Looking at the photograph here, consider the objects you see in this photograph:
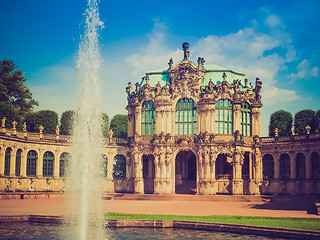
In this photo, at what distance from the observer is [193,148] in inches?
2477

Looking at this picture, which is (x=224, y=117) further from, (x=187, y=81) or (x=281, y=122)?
(x=281, y=122)

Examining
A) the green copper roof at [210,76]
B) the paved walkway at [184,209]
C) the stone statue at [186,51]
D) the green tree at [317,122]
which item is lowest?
the paved walkway at [184,209]

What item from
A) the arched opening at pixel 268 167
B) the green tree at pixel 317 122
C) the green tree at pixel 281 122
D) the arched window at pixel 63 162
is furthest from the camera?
the green tree at pixel 281 122

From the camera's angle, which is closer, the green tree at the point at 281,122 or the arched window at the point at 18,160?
the arched window at the point at 18,160

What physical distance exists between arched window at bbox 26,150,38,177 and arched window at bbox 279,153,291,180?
1377 inches

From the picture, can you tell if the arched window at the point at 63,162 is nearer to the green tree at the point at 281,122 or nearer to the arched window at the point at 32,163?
the arched window at the point at 32,163

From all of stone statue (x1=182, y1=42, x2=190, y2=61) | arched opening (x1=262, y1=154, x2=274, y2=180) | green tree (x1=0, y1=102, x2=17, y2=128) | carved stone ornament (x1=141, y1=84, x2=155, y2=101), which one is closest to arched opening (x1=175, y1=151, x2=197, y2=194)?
carved stone ornament (x1=141, y1=84, x2=155, y2=101)

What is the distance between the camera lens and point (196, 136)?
2493 inches

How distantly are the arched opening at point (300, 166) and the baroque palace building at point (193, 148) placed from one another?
0.13 m

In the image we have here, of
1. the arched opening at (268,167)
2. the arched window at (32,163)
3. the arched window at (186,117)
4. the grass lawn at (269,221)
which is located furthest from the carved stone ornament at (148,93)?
the grass lawn at (269,221)

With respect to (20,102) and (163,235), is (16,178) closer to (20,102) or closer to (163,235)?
(20,102)

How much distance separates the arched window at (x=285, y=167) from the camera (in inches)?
2477

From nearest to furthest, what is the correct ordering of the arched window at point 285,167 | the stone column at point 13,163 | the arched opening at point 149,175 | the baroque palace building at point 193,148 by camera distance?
the stone column at point 13,163
the baroque palace building at point 193,148
the arched window at point 285,167
the arched opening at point 149,175

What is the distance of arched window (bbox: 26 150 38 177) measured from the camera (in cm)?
6361
